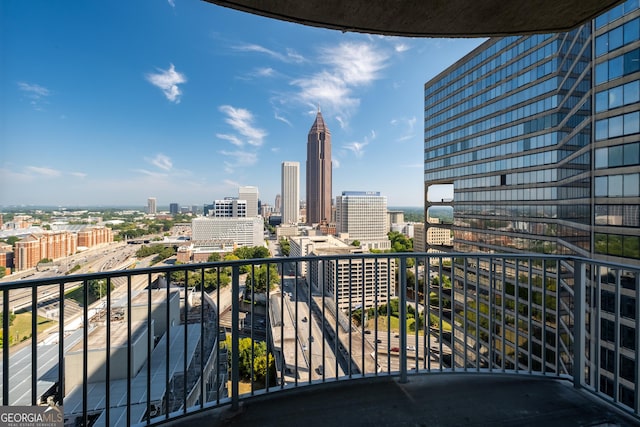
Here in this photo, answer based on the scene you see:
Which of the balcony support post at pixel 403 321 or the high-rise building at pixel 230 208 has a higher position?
the high-rise building at pixel 230 208

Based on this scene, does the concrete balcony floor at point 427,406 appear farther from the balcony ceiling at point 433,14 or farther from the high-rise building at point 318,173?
the high-rise building at point 318,173

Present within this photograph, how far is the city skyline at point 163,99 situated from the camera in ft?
91.6

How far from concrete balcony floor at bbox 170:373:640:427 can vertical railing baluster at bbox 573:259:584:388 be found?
132 millimetres

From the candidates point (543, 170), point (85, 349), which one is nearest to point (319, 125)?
point (543, 170)

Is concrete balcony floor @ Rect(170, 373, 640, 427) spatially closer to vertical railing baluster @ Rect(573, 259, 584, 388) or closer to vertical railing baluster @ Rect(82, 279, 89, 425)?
vertical railing baluster @ Rect(573, 259, 584, 388)

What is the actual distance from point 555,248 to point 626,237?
943 centimetres

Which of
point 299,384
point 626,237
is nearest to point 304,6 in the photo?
point 299,384

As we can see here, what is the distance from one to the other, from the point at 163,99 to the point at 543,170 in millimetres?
58062

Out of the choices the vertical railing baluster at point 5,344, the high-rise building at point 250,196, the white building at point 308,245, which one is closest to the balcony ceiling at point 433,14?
the vertical railing baluster at point 5,344

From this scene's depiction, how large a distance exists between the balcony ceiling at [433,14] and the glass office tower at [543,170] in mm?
1767

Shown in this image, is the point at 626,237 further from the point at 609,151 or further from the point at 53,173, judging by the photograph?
the point at 53,173

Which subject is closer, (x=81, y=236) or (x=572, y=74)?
(x=572, y=74)

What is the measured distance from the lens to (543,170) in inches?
833

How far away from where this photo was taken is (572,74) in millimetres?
17500
